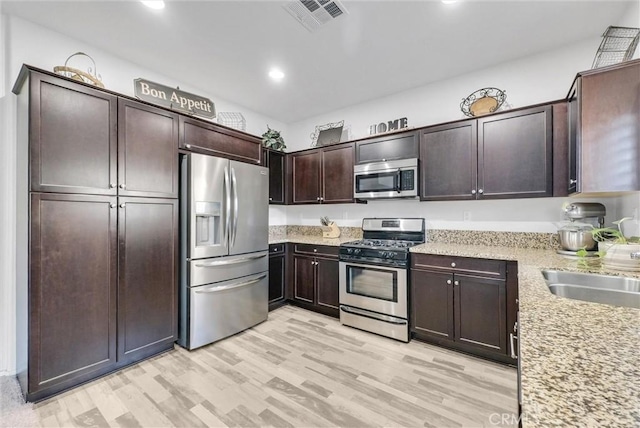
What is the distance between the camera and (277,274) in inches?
145

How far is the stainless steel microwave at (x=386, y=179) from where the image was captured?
3.04 metres

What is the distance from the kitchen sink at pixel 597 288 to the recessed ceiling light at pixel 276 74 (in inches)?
119

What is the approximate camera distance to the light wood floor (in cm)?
172

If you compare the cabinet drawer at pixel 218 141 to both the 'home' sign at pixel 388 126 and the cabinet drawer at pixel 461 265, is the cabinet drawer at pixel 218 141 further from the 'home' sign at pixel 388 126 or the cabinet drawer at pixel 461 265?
the cabinet drawer at pixel 461 265

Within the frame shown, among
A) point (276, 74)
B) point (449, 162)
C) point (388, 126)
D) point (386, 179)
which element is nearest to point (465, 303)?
point (449, 162)

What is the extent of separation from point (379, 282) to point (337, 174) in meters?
1.54

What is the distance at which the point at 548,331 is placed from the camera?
0.84 m

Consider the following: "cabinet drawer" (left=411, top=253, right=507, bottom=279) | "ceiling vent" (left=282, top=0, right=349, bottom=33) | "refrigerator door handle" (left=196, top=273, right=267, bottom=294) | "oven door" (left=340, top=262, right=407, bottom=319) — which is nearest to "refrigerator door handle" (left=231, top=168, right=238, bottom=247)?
"refrigerator door handle" (left=196, top=273, right=267, bottom=294)

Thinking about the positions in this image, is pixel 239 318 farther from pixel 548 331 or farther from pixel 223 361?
pixel 548 331

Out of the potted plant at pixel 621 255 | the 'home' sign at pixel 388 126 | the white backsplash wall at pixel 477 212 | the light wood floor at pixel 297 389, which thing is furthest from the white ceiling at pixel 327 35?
the light wood floor at pixel 297 389

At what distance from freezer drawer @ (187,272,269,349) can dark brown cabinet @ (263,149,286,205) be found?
1.25 meters

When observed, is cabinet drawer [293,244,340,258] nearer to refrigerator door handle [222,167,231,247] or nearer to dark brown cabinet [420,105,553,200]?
refrigerator door handle [222,167,231,247]

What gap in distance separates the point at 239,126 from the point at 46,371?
3.16 meters

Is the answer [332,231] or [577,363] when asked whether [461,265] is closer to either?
[332,231]
